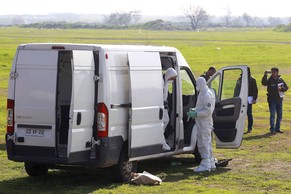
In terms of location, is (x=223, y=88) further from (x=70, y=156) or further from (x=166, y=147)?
(x=70, y=156)

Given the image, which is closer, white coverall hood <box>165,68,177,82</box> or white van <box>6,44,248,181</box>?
white van <box>6,44,248,181</box>

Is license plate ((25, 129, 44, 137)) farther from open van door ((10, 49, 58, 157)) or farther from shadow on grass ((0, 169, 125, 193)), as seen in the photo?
shadow on grass ((0, 169, 125, 193))

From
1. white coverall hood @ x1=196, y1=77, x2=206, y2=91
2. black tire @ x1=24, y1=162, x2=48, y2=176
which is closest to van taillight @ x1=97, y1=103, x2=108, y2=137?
black tire @ x1=24, y1=162, x2=48, y2=176

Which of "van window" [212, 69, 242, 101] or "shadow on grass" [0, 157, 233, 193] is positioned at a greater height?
"van window" [212, 69, 242, 101]

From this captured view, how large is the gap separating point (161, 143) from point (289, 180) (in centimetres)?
237

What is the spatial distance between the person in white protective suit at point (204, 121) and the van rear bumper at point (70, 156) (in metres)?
2.54

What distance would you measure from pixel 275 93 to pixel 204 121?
24.2 feet

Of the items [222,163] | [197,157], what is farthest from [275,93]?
[222,163]

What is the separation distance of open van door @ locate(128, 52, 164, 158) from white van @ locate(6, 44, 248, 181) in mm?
17

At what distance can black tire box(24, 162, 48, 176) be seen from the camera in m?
13.6

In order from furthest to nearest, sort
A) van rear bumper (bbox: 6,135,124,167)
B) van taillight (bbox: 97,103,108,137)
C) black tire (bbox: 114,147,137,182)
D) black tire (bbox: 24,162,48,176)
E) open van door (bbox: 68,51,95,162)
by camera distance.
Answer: black tire (bbox: 24,162,48,176)
black tire (bbox: 114,147,137,182)
van taillight (bbox: 97,103,108,137)
van rear bumper (bbox: 6,135,124,167)
open van door (bbox: 68,51,95,162)

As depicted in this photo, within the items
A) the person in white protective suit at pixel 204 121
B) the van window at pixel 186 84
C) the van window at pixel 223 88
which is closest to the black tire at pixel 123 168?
the person in white protective suit at pixel 204 121

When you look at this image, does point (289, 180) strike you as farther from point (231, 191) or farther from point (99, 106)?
point (99, 106)

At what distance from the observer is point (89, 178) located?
45.8 feet
